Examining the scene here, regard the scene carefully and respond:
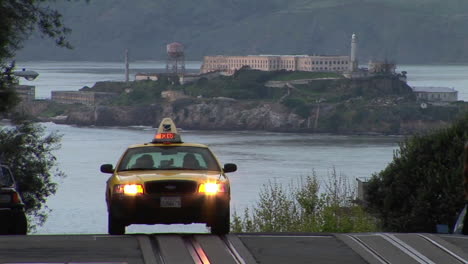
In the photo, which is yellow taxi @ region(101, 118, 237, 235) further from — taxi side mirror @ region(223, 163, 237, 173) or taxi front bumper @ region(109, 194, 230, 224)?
taxi side mirror @ region(223, 163, 237, 173)

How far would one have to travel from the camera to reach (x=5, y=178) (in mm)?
15977

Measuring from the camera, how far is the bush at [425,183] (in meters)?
27.4

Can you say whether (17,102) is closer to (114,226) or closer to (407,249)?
(114,226)

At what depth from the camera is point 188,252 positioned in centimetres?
1258

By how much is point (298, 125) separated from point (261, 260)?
Result: 178 metres

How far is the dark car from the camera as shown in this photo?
15.6 metres

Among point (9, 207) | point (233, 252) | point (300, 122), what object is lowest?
point (300, 122)

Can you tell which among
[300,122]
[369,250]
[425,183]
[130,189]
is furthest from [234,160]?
[369,250]

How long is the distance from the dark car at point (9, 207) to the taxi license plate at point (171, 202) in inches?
109

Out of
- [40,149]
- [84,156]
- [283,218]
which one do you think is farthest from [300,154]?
[283,218]

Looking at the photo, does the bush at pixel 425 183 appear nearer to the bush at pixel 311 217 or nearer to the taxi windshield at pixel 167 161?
the bush at pixel 311 217

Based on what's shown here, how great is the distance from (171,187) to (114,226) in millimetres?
1077

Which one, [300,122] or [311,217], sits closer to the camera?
[311,217]

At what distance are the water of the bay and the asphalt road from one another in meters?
19.7
